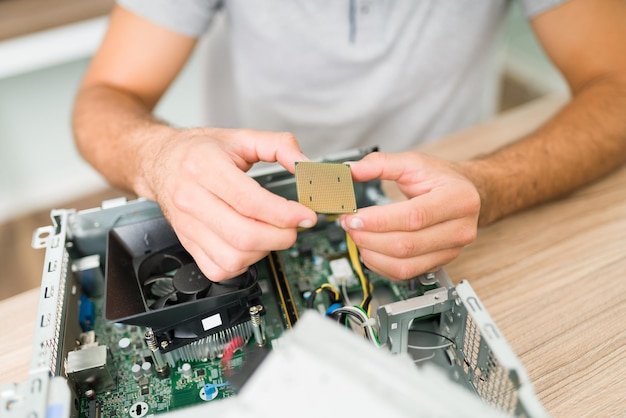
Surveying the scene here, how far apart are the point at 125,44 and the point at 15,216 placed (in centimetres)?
199

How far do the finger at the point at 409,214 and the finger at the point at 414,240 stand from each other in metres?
0.01

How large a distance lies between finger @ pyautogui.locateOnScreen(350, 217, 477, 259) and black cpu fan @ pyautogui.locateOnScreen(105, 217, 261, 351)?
202 millimetres

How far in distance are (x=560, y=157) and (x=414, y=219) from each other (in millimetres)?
617

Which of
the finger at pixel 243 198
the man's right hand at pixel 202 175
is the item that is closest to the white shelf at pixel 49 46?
the man's right hand at pixel 202 175

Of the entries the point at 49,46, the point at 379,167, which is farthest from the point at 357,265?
the point at 49,46

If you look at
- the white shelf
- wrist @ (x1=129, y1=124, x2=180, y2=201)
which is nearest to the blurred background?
the white shelf

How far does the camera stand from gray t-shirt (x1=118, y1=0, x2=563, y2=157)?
152cm

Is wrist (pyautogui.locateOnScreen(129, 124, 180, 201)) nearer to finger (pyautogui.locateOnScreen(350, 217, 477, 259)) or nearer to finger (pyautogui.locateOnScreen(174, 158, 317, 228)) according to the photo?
finger (pyautogui.locateOnScreen(174, 158, 317, 228))

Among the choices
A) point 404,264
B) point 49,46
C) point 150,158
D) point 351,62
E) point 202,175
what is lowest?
point 404,264

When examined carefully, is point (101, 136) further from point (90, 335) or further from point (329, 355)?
point (329, 355)

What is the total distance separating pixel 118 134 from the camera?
1298mm

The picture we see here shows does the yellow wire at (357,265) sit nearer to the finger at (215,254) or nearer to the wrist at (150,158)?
the finger at (215,254)

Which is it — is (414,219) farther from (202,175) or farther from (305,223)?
(202,175)

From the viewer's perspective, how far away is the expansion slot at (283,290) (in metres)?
0.91
